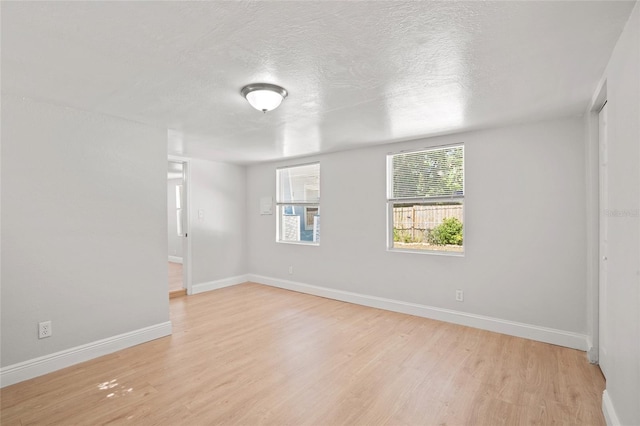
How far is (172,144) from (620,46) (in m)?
4.43

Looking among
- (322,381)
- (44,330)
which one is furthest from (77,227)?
(322,381)

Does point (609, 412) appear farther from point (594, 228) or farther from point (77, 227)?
point (77, 227)

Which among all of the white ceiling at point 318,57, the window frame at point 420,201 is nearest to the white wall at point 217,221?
the white ceiling at point 318,57

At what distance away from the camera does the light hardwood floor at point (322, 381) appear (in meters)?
2.04

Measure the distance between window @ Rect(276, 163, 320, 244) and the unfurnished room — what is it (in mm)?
670

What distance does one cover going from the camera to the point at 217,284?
18.2ft

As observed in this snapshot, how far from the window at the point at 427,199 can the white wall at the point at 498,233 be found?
111 millimetres

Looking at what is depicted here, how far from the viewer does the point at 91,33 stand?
1.64 m

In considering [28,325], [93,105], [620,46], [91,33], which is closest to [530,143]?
[620,46]

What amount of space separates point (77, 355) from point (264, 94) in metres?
2.79

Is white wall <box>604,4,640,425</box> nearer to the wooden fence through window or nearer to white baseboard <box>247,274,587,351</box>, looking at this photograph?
white baseboard <box>247,274,587,351</box>

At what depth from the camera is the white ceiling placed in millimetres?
1483

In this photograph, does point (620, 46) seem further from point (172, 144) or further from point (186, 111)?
point (172, 144)

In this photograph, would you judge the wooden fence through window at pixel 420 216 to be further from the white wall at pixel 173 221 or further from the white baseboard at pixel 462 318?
the white wall at pixel 173 221
